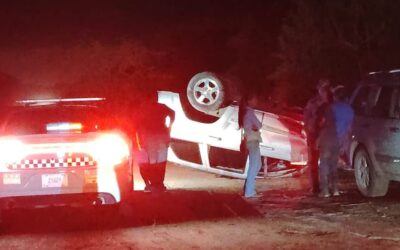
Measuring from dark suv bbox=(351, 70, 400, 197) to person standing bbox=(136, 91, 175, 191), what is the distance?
3.13 meters

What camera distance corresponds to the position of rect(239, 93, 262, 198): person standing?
500 inches

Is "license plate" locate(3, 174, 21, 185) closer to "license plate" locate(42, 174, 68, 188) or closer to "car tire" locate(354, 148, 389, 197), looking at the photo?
"license plate" locate(42, 174, 68, 188)

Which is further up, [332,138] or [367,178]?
[332,138]

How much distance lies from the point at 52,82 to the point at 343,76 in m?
16.2

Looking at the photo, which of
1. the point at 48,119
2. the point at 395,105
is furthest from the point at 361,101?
the point at 48,119

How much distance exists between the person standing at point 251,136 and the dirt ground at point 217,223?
25cm

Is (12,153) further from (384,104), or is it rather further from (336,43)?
(336,43)

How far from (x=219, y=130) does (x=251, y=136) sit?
204 centimetres

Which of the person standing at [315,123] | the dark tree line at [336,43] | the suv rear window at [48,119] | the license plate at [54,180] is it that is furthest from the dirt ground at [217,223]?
the dark tree line at [336,43]

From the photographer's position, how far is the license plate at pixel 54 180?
9.98m

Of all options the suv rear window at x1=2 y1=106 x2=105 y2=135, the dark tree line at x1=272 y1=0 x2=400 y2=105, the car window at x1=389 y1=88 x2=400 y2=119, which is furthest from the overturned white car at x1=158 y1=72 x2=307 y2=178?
the dark tree line at x1=272 y1=0 x2=400 y2=105

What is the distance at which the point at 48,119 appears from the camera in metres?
11.3

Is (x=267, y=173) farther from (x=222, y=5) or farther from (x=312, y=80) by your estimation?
(x=222, y=5)

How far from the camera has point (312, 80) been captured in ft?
93.5
